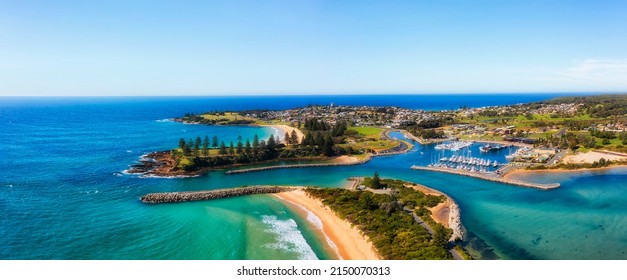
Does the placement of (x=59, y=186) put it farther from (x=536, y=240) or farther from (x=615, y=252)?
(x=615, y=252)

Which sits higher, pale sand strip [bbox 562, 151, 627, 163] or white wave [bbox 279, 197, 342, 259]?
pale sand strip [bbox 562, 151, 627, 163]

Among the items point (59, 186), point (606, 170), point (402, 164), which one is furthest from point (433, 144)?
point (59, 186)

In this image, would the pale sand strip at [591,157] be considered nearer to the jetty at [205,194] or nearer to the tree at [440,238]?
the tree at [440,238]

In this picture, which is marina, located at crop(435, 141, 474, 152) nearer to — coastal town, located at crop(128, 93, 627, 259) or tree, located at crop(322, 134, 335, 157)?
coastal town, located at crop(128, 93, 627, 259)

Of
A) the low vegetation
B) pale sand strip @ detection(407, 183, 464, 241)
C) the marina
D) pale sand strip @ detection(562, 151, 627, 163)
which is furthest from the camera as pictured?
the marina

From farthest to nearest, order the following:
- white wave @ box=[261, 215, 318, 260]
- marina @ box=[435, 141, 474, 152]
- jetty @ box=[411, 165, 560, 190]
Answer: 1. marina @ box=[435, 141, 474, 152]
2. jetty @ box=[411, 165, 560, 190]
3. white wave @ box=[261, 215, 318, 260]

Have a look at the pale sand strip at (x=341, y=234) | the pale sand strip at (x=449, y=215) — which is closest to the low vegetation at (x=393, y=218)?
the pale sand strip at (x=341, y=234)

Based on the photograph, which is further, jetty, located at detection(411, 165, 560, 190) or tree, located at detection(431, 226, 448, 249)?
jetty, located at detection(411, 165, 560, 190)

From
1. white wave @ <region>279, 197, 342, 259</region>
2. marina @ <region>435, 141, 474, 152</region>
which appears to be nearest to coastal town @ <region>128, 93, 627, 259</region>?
marina @ <region>435, 141, 474, 152</region>
